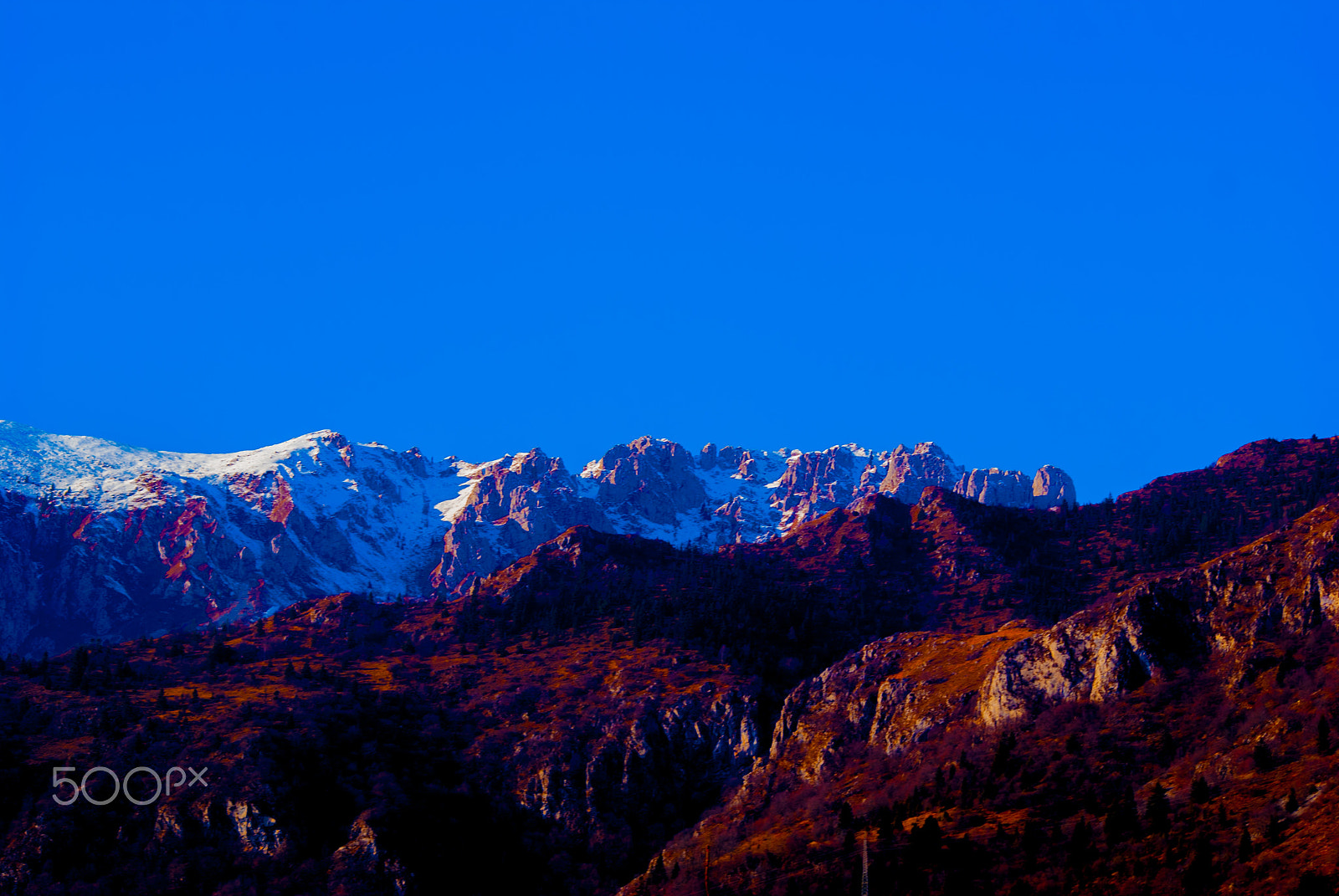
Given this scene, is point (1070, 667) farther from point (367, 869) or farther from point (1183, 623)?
point (367, 869)

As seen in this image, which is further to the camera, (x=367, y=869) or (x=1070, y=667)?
(x=367, y=869)

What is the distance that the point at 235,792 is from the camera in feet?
586

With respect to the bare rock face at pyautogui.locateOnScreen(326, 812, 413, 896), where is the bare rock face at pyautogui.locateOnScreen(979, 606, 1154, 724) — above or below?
above

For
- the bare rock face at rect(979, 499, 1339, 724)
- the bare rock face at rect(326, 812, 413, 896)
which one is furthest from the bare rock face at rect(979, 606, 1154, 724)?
the bare rock face at rect(326, 812, 413, 896)

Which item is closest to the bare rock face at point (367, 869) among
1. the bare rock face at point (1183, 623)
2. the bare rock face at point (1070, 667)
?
the bare rock face at point (1070, 667)

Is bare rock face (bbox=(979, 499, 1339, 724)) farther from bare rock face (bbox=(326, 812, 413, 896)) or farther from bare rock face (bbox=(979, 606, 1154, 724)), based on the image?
bare rock face (bbox=(326, 812, 413, 896))

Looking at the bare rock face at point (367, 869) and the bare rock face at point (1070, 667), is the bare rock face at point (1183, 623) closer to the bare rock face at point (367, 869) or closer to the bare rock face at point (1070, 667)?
the bare rock face at point (1070, 667)

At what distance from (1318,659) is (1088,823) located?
123 feet

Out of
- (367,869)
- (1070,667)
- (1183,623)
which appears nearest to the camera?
(1183,623)

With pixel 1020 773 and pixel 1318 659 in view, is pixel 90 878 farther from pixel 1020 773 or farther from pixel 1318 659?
pixel 1318 659

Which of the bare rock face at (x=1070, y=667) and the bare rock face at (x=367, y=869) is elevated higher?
the bare rock face at (x=1070, y=667)

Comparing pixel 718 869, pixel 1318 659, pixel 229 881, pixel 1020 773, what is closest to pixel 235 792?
pixel 229 881

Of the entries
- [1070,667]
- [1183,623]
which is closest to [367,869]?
[1070,667]

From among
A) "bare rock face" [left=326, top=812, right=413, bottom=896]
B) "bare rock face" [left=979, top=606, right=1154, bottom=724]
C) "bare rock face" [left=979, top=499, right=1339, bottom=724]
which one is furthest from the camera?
"bare rock face" [left=326, top=812, right=413, bottom=896]
